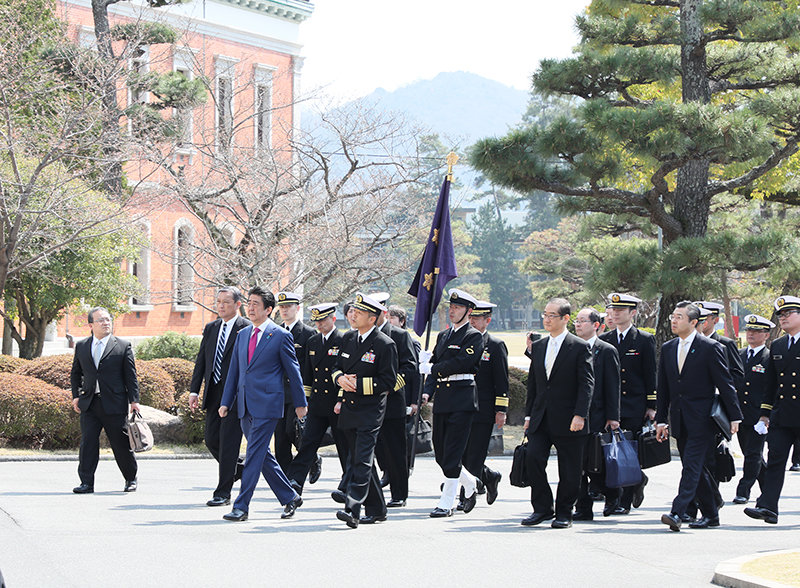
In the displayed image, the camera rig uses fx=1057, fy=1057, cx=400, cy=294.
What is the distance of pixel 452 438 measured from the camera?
9484mm

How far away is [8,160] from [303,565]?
15.3 m

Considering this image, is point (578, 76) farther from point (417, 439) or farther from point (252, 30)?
A: point (252, 30)

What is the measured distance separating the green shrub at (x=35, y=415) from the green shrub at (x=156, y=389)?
1.29m

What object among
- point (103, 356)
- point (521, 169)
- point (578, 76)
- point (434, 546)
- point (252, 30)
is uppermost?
point (252, 30)

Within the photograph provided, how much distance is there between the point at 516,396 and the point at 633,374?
796cm

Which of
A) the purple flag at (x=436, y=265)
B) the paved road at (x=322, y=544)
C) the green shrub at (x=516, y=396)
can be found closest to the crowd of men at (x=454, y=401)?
the paved road at (x=322, y=544)

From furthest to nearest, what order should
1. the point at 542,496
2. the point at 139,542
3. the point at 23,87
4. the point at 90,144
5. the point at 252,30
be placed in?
the point at 252,30, the point at 23,87, the point at 90,144, the point at 542,496, the point at 139,542

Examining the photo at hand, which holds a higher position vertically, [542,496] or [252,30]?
[252,30]

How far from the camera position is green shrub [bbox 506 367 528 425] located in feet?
60.0

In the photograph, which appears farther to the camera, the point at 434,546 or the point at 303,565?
the point at 434,546

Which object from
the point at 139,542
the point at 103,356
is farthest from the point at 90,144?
the point at 139,542

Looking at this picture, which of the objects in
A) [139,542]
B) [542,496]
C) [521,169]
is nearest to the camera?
[139,542]

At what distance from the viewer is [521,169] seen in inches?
658

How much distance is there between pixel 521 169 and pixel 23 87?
30.8 ft
